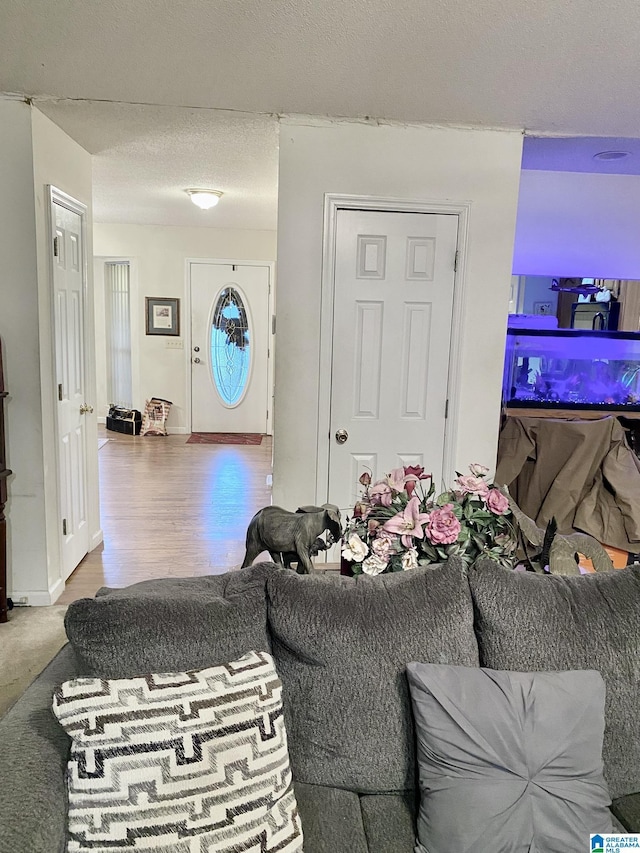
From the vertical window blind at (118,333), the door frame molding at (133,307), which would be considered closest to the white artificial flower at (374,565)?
the door frame molding at (133,307)

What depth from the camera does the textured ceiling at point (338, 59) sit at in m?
1.89

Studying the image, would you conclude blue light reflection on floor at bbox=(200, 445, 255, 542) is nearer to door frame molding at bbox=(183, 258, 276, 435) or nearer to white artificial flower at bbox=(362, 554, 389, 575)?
door frame molding at bbox=(183, 258, 276, 435)

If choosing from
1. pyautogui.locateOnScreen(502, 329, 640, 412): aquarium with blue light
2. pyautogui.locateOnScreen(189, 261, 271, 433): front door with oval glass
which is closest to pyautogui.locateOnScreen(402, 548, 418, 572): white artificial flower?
pyautogui.locateOnScreen(502, 329, 640, 412): aquarium with blue light

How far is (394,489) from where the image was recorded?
5.57 feet

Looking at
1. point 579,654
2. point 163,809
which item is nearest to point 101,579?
point 163,809

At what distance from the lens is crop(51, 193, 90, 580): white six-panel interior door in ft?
10.4

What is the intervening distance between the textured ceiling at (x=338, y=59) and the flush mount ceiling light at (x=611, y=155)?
334mm

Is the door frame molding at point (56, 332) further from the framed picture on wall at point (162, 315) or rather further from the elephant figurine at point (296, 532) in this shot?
the framed picture on wall at point (162, 315)

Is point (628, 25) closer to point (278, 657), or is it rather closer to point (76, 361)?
point (278, 657)

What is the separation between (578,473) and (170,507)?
9.58ft

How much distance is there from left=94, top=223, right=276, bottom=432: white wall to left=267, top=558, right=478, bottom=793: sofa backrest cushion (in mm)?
6216

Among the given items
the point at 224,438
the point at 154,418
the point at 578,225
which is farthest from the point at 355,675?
the point at 154,418

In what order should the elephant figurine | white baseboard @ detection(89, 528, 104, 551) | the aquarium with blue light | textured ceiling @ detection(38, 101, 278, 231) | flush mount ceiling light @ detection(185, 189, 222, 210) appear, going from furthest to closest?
1. the aquarium with blue light
2. flush mount ceiling light @ detection(185, 189, 222, 210)
3. white baseboard @ detection(89, 528, 104, 551)
4. textured ceiling @ detection(38, 101, 278, 231)
5. the elephant figurine

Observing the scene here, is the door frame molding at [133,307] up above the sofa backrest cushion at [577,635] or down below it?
above
